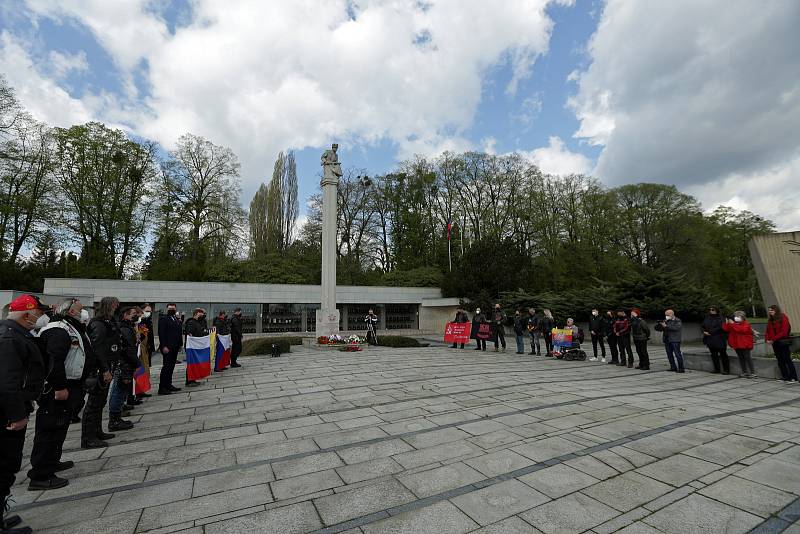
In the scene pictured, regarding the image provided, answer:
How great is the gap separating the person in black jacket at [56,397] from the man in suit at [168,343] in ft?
11.7

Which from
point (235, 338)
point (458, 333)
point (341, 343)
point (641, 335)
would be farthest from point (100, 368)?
point (458, 333)

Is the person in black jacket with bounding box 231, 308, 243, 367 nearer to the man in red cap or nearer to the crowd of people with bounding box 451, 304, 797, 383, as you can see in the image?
the man in red cap

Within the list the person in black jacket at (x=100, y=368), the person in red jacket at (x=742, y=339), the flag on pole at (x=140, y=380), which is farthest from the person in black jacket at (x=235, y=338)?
the person in red jacket at (x=742, y=339)

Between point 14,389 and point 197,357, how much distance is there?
660 cm

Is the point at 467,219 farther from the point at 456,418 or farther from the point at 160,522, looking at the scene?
the point at 160,522

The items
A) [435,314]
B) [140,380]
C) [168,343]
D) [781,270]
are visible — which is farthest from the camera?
[435,314]

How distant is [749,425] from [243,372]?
11.0 m

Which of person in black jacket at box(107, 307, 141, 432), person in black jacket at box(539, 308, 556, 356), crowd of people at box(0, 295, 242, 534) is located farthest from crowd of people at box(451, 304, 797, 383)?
crowd of people at box(0, 295, 242, 534)

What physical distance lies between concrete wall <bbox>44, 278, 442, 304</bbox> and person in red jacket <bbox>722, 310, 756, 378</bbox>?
78.7 ft

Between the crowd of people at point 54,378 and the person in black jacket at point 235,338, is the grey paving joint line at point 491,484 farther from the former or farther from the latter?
the person in black jacket at point 235,338

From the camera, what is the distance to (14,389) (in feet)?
9.71

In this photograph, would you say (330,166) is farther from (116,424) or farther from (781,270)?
(781,270)

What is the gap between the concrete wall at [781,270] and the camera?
13.4 meters

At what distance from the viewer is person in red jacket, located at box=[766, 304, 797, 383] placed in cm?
839
